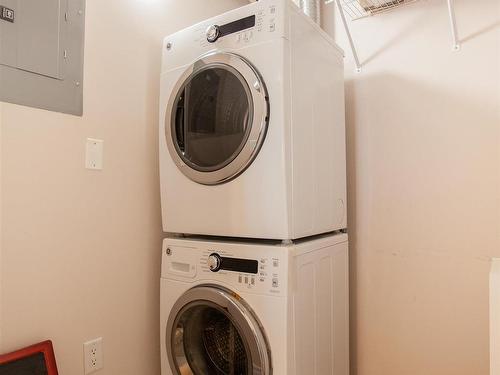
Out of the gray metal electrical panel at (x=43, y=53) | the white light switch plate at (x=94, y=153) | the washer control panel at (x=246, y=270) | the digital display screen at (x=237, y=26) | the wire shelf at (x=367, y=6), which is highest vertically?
the wire shelf at (x=367, y=6)

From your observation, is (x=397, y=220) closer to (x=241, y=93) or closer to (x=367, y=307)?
(x=367, y=307)

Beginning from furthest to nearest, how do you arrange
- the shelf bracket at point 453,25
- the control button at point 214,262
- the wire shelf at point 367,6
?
the wire shelf at point 367,6 < the shelf bracket at point 453,25 < the control button at point 214,262

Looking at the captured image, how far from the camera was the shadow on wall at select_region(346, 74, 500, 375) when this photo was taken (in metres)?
1.49

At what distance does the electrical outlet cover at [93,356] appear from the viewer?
133cm

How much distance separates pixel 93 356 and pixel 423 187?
160 cm

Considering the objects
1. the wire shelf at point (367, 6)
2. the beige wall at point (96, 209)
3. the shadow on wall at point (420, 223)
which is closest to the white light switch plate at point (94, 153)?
the beige wall at point (96, 209)

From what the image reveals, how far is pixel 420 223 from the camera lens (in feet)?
5.34

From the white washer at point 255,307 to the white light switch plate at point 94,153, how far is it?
0.44m

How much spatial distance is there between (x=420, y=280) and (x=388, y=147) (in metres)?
0.66

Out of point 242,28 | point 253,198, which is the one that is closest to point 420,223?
point 253,198

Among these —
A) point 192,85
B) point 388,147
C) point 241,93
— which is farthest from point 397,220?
point 192,85

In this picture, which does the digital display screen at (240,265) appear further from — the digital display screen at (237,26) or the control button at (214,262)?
the digital display screen at (237,26)

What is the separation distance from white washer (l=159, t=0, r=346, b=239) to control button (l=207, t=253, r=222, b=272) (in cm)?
10

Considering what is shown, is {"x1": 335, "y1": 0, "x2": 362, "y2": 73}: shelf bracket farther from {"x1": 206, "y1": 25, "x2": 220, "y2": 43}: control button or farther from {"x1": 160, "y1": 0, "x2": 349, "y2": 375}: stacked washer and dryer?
{"x1": 206, "y1": 25, "x2": 220, "y2": 43}: control button
